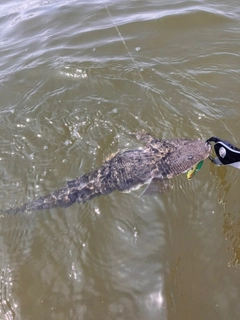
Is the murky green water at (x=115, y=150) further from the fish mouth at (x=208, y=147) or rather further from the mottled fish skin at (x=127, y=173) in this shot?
the fish mouth at (x=208, y=147)

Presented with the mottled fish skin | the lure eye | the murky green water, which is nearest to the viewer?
the murky green water

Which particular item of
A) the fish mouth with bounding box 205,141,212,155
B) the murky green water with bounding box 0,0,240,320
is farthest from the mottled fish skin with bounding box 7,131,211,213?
the murky green water with bounding box 0,0,240,320

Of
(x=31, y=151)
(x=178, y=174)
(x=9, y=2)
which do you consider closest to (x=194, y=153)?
(x=178, y=174)

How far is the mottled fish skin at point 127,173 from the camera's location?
5.04 meters

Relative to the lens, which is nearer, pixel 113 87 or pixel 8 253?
pixel 8 253

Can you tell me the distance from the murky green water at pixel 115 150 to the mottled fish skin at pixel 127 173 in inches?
6.7

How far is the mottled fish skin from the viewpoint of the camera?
16.5ft

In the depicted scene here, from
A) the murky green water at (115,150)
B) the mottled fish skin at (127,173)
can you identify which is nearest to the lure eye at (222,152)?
the mottled fish skin at (127,173)

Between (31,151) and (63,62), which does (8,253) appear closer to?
(31,151)

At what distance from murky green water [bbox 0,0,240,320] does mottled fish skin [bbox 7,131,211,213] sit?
0.17 m

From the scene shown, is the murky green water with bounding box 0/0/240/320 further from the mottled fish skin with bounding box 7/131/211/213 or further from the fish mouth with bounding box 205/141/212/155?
the fish mouth with bounding box 205/141/212/155

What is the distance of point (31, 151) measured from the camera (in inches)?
237

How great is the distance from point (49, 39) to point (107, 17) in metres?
2.24

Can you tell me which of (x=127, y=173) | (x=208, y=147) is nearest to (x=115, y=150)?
(x=127, y=173)
